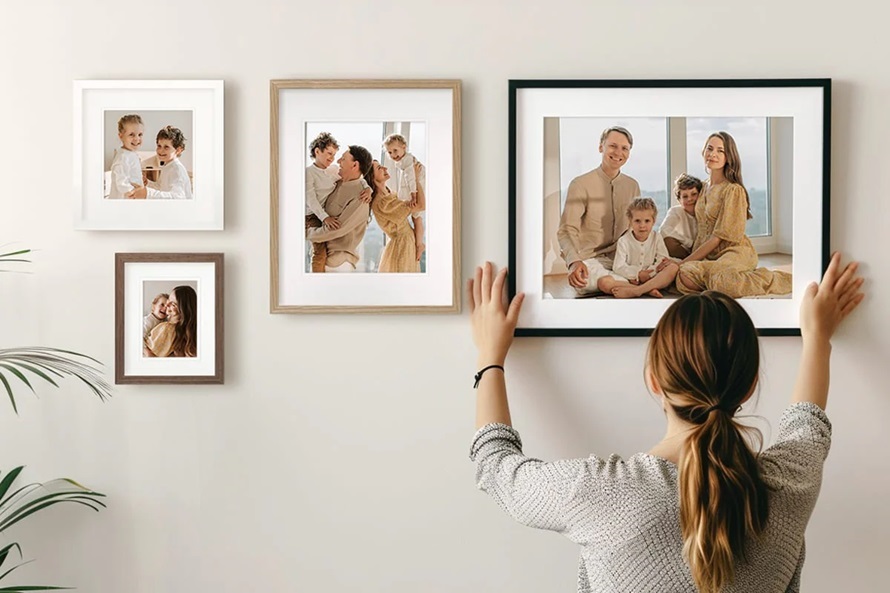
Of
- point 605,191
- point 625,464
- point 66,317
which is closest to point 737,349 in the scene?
point 625,464

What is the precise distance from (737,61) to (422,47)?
0.69 m

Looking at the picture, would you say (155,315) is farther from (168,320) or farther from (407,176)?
(407,176)

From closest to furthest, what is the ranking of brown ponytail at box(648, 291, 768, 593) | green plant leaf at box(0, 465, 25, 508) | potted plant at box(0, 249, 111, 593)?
brown ponytail at box(648, 291, 768, 593) < green plant leaf at box(0, 465, 25, 508) < potted plant at box(0, 249, 111, 593)

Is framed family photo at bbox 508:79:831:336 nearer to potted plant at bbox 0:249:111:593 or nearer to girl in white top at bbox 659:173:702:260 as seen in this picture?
girl in white top at bbox 659:173:702:260

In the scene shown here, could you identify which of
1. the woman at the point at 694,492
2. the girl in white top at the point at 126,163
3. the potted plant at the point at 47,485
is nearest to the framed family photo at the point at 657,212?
the woman at the point at 694,492

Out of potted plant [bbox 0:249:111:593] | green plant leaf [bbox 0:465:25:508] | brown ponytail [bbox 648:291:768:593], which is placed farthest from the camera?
potted plant [bbox 0:249:111:593]

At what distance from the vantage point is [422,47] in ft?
5.99

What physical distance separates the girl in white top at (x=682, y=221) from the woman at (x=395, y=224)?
1.77 ft

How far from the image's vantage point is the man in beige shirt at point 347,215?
1821 millimetres

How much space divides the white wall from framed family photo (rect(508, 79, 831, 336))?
65 millimetres

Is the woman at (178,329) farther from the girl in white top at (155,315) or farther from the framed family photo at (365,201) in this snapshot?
the framed family photo at (365,201)

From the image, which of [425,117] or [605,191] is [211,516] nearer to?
[425,117]

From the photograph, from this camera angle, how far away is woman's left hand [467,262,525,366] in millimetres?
1758

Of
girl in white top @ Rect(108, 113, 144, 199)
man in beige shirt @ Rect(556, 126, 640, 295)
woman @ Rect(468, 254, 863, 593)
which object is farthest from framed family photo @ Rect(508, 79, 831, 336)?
girl in white top @ Rect(108, 113, 144, 199)
